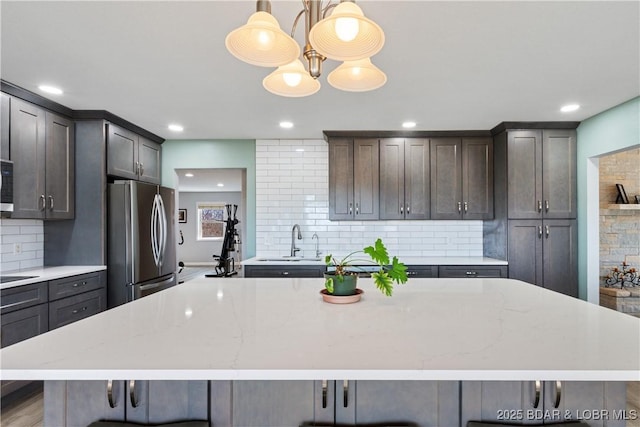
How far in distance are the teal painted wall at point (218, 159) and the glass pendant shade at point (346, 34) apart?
3.30m

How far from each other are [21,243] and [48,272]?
1.63 feet

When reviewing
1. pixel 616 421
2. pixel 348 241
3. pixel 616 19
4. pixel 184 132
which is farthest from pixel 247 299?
pixel 184 132

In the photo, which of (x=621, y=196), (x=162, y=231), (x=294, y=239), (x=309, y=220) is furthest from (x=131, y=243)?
(x=621, y=196)

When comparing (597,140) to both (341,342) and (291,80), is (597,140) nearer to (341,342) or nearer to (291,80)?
(291,80)

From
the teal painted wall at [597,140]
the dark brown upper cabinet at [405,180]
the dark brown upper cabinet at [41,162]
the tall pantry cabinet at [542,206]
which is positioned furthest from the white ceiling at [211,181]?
the teal painted wall at [597,140]

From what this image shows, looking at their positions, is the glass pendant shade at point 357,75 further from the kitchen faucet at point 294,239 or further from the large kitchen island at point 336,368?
the kitchen faucet at point 294,239

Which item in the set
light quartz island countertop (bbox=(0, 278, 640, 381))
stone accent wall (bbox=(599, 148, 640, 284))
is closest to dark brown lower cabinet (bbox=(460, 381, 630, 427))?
light quartz island countertop (bbox=(0, 278, 640, 381))

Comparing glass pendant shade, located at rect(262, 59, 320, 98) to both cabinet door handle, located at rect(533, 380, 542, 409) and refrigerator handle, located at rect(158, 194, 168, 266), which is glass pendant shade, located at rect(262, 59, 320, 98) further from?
refrigerator handle, located at rect(158, 194, 168, 266)

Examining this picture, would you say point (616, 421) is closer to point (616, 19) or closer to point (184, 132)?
point (616, 19)

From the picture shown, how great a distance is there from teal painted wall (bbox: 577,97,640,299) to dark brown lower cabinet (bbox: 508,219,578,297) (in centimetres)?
7

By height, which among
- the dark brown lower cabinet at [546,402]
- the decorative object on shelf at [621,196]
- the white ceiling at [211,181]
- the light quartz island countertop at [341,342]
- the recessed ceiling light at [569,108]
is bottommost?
the dark brown lower cabinet at [546,402]

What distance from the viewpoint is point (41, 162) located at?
9.66ft

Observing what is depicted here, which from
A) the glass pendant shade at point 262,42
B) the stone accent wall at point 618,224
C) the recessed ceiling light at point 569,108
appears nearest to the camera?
the glass pendant shade at point 262,42

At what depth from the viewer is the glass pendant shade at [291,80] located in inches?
61.6
